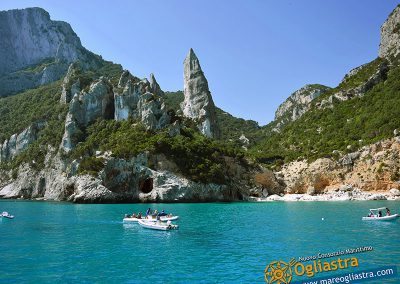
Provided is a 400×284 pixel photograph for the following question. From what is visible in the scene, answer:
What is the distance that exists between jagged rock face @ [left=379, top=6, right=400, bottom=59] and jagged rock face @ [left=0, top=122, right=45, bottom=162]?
121 meters

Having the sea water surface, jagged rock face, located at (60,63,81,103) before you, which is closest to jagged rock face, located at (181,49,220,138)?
jagged rock face, located at (60,63,81,103)

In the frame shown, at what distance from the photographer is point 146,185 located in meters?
92.9

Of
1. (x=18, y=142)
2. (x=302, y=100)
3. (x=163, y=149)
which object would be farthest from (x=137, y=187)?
(x=302, y=100)

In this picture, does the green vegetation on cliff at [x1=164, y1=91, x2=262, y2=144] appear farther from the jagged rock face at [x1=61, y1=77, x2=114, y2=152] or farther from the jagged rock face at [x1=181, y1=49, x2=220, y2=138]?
the jagged rock face at [x1=61, y1=77, x2=114, y2=152]

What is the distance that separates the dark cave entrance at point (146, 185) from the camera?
292ft

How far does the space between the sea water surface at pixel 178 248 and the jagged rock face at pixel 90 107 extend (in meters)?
68.1

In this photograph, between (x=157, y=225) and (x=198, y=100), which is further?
(x=198, y=100)

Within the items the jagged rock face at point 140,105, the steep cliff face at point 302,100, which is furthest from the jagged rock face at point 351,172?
the steep cliff face at point 302,100

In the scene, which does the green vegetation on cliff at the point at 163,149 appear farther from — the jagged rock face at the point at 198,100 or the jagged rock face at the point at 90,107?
the jagged rock face at the point at 198,100

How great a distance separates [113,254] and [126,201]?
2373 inches

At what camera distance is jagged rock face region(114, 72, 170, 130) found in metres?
104

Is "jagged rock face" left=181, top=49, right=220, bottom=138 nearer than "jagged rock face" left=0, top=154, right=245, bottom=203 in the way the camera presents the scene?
No

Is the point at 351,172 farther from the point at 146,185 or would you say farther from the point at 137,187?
the point at 137,187

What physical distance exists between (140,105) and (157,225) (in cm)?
7108
